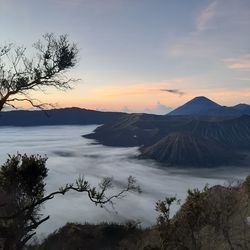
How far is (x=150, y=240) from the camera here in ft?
187

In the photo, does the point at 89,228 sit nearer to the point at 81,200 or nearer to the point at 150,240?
the point at 150,240

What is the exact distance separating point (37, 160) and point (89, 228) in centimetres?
4330

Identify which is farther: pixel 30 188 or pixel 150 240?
pixel 150 240

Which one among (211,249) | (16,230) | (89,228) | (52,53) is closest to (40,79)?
(52,53)

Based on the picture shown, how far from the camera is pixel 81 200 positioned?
602 feet

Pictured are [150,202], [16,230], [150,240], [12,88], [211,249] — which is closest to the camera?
[12,88]

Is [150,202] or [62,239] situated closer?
[62,239]

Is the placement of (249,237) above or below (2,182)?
below

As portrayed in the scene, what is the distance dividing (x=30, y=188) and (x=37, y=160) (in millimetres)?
2099

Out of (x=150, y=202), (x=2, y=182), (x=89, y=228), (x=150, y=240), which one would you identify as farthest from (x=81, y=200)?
(x=2, y=182)

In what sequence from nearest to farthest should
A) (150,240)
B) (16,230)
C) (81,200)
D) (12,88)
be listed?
(12,88)
(16,230)
(150,240)
(81,200)

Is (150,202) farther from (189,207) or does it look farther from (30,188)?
(30,188)

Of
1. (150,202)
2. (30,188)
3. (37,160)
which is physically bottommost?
(150,202)

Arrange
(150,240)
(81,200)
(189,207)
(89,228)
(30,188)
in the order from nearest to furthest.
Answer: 1. (30,188)
2. (189,207)
3. (150,240)
4. (89,228)
5. (81,200)
